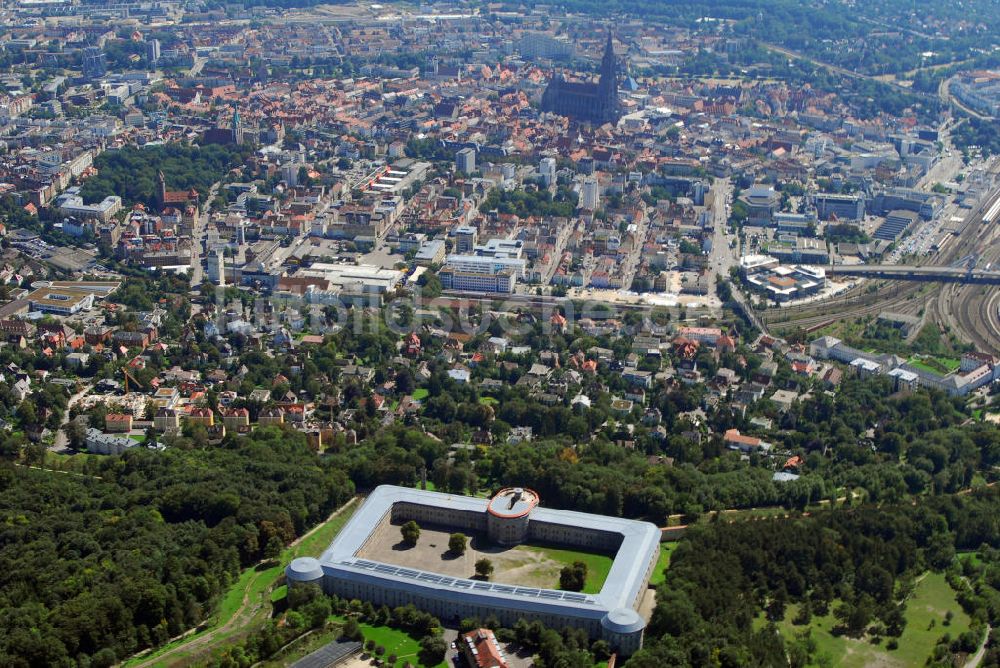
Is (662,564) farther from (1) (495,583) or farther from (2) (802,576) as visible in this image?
(1) (495,583)

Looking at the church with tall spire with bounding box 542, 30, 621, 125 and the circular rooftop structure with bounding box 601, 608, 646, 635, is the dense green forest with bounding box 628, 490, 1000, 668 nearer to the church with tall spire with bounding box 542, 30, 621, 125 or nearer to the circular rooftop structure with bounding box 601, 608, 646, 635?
the circular rooftop structure with bounding box 601, 608, 646, 635

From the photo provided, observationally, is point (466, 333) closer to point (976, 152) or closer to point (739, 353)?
point (739, 353)

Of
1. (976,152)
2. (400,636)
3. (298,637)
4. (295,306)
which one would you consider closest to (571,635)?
(400,636)

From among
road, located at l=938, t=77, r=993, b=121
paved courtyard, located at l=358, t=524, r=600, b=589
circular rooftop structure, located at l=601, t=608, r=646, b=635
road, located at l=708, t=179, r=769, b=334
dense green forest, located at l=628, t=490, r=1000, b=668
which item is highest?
road, located at l=938, t=77, r=993, b=121

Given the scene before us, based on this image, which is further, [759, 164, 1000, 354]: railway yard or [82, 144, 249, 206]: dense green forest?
[82, 144, 249, 206]: dense green forest

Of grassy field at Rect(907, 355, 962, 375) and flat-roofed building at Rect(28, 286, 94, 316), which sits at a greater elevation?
grassy field at Rect(907, 355, 962, 375)

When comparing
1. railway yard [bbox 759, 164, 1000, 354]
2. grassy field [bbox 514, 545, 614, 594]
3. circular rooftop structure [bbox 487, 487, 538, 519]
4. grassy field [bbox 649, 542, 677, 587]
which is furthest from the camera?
railway yard [bbox 759, 164, 1000, 354]

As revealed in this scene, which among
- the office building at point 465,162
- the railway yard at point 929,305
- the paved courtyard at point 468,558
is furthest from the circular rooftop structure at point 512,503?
the office building at point 465,162

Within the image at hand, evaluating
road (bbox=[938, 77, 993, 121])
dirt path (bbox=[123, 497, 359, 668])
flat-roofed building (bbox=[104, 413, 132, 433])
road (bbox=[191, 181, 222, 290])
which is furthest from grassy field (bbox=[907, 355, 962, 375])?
road (bbox=[938, 77, 993, 121])
